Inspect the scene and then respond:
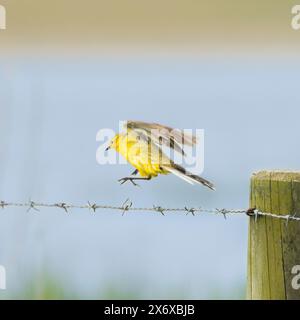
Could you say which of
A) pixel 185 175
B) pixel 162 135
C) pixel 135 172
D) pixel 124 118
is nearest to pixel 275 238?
pixel 185 175

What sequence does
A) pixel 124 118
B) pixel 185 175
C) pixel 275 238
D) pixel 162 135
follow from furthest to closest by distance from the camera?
pixel 124 118 → pixel 162 135 → pixel 185 175 → pixel 275 238

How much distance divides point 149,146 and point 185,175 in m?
0.26

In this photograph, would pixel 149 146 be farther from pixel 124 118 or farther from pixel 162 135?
pixel 124 118

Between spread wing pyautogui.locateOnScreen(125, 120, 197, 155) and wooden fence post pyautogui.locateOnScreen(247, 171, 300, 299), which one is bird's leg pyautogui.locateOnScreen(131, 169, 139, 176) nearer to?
spread wing pyautogui.locateOnScreen(125, 120, 197, 155)

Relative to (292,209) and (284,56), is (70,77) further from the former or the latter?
(292,209)

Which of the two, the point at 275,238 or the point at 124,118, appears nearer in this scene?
the point at 275,238

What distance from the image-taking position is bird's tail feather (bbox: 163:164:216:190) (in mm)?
2526

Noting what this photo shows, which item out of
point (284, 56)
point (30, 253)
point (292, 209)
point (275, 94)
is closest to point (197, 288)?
point (30, 253)

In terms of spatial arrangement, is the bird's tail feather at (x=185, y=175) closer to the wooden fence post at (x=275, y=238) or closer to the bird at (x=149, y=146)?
the bird at (x=149, y=146)

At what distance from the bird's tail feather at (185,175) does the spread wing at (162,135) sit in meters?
0.06

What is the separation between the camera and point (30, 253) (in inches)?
125

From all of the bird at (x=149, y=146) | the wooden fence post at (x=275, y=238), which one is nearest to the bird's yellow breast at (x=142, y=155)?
the bird at (x=149, y=146)

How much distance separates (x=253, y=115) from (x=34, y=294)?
3.91 metres

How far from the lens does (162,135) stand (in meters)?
2.78
